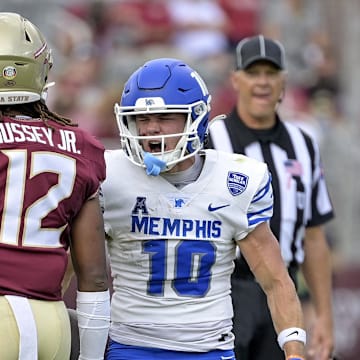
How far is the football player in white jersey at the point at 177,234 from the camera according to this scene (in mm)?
3641

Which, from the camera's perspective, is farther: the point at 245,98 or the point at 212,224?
the point at 245,98

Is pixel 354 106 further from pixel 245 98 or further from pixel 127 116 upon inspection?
pixel 127 116

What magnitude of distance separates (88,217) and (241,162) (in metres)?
0.73

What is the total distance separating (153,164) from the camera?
3.55m

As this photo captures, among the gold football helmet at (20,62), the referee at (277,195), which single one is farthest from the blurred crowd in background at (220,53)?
the gold football helmet at (20,62)

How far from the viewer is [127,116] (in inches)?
145

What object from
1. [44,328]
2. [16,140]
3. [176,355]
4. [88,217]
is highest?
[16,140]

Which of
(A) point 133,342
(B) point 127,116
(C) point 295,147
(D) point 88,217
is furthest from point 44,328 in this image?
(C) point 295,147

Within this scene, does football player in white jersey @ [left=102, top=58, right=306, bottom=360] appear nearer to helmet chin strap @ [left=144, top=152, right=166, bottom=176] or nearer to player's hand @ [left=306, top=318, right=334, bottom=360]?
helmet chin strap @ [left=144, top=152, right=166, bottom=176]

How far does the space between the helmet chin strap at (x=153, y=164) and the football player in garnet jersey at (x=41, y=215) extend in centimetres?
28

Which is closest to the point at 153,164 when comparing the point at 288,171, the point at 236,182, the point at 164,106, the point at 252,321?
the point at 164,106

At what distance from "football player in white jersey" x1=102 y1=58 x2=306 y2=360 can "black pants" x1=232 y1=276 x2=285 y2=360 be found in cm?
129

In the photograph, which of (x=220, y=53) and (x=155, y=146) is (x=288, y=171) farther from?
(x=220, y=53)

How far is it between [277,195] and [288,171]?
0.15m
